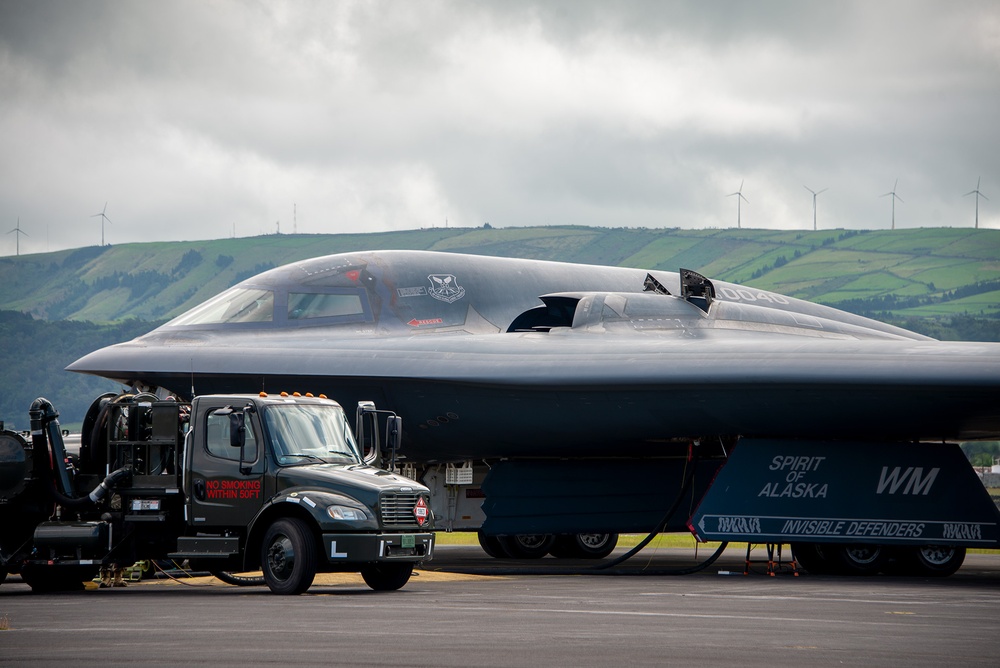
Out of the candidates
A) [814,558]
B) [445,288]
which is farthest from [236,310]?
[814,558]

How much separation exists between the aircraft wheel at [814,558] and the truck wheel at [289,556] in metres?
8.21

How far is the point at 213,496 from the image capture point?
14.3 m

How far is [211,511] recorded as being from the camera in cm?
1432

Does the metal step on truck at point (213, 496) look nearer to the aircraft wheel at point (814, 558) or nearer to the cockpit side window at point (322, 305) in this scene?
the cockpit side window at point (322, 305)

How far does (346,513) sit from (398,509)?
1.90 feet

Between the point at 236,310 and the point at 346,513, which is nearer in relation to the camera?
the point at 346,513

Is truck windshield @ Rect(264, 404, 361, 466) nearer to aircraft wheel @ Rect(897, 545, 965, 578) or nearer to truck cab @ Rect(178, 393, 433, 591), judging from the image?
truck cab @ Rect(178, 393, 433, 591)

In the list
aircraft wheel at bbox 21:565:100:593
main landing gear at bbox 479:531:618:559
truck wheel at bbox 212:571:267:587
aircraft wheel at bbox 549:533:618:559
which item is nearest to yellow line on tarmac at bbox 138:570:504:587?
truck wheel at bbox 212:571:267:587

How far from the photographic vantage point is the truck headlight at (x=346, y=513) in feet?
44.3

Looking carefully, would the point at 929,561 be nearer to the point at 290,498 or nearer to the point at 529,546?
the point at 529,546

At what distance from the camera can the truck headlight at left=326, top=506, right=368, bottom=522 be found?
44.3 feet

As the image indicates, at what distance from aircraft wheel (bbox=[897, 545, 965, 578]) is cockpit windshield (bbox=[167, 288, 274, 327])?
32.2ft

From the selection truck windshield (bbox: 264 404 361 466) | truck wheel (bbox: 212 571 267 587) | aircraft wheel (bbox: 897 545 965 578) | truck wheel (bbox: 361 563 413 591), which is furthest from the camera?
aircraft wheel (bbox: 897 545 965 578)

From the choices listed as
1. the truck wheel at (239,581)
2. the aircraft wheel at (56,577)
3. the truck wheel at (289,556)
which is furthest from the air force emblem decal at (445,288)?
the truck wheel at (289,556)
